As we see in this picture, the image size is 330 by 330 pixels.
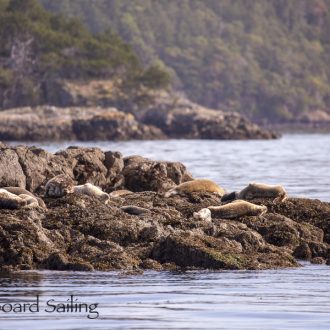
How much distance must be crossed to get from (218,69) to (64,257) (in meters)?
174

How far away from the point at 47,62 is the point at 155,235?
311 feet

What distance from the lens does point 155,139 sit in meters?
98.5

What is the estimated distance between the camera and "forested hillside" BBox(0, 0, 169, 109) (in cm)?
11138

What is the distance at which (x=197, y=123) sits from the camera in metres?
106

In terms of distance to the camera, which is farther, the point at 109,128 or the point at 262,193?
the point at 109,128

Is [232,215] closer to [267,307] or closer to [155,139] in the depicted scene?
[267,307]

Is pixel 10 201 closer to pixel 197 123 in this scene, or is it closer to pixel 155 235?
pixel 155 235

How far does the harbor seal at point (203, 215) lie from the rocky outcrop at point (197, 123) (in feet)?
273

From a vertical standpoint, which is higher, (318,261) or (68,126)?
(318,261)

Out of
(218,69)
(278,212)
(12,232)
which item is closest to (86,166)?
(278,212)

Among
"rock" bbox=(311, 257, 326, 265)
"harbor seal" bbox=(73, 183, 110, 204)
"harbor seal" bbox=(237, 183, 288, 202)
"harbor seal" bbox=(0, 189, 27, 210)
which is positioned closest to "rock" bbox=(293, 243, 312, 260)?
"rock" bbox=(311, 257, 326, 265)

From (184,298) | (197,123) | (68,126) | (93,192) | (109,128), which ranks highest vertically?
(93,192)

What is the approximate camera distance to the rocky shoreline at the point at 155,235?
1723 cm

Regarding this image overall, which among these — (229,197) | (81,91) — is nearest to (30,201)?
(229,197)
